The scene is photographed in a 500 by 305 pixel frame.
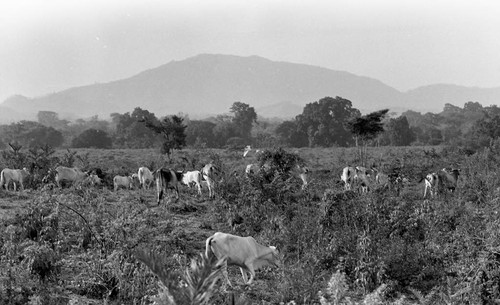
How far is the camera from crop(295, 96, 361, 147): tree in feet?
220

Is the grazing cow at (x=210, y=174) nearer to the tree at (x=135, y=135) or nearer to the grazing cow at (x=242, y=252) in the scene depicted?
the grazing cow at (x=242, y=252)

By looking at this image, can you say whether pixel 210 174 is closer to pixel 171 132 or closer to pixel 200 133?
pixel 171 132

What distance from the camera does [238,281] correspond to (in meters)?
8.25

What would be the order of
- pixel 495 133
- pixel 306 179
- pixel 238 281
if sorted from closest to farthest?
1. pixel 238 281
2. pixel 306 179
3. pixel 495 133

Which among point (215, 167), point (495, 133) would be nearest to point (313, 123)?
point (495, 133)

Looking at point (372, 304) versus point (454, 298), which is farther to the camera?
point (454, 298)

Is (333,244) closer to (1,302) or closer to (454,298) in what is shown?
(454,298)

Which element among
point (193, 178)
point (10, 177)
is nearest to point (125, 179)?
point (193, 178)

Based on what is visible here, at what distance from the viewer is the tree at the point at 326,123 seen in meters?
67.2

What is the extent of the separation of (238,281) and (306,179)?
46.7 ft

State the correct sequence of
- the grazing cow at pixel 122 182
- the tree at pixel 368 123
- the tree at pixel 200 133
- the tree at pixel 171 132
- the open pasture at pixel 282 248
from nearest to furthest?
the open pasture at pixel 282 248
the grazing cow at pixel 122 182
the tree at pixel 368 123
the tree at pixel 171 132
the tree at pixel 200 133

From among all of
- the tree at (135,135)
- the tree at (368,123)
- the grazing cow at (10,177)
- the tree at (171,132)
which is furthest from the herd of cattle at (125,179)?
the tree at (135,135)

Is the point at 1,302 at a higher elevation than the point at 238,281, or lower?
higher

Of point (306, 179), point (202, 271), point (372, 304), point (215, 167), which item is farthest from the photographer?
point (306, 179)
